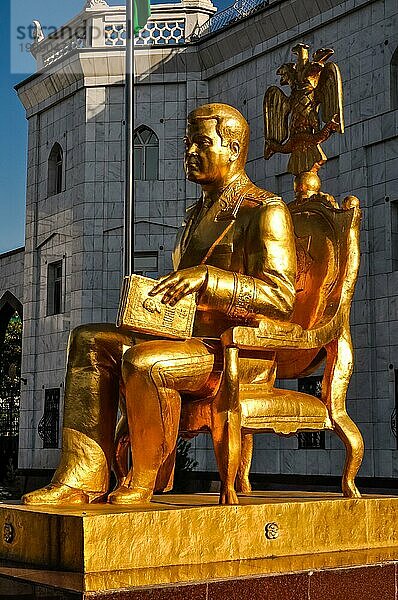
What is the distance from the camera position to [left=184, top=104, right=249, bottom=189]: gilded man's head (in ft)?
13.5

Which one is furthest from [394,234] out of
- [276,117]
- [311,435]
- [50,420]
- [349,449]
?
[349,449]

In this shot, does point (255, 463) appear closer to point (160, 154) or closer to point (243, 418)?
point (160, 154)

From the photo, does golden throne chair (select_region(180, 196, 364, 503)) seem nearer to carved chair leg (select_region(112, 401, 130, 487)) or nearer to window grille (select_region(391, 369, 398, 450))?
Answer: carved chair leg (select_region(112, 401, 130, 487))

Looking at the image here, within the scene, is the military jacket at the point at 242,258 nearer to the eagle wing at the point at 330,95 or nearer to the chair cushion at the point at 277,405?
the chair cushion at the point at 277,405

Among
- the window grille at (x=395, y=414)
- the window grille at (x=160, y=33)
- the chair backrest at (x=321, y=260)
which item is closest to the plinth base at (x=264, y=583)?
the chair backrest at (x=321, y=260)

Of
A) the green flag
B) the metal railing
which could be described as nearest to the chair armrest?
the green flag

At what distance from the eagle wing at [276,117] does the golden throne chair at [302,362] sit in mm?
396

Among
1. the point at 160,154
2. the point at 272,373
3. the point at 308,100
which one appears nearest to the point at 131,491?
the point at 272,373

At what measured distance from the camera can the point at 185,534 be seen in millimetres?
3332

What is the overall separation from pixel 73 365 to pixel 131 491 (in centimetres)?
59

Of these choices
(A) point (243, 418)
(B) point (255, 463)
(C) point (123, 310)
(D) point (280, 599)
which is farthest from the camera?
(B) point (255, 463)

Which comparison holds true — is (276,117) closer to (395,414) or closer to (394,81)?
(395,414)

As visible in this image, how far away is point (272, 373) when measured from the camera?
4125mm

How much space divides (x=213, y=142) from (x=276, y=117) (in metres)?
0.89
